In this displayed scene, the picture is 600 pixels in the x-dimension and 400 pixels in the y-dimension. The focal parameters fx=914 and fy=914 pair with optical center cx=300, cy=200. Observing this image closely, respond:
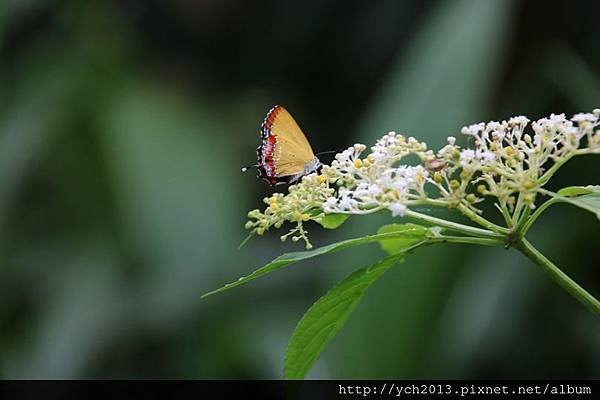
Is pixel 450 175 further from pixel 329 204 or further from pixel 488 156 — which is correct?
pixel 329 204

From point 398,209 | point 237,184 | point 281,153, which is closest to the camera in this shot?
point 398,209

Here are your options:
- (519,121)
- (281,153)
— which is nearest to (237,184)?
(281,153)

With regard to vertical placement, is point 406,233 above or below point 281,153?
below

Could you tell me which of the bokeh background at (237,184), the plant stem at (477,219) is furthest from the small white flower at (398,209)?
the bokeh background at (237,184)

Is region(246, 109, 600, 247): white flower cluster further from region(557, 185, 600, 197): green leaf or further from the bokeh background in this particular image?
the bokeh background

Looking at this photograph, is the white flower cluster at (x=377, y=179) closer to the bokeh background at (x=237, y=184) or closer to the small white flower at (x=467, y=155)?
the small white flower at (x=467, y=155)

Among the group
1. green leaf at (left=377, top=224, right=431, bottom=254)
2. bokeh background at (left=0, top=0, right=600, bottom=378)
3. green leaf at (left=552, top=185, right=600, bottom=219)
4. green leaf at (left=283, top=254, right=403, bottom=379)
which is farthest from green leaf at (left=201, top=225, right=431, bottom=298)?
bokeh background at (left=0, top=0, right=600, bottom=378)
